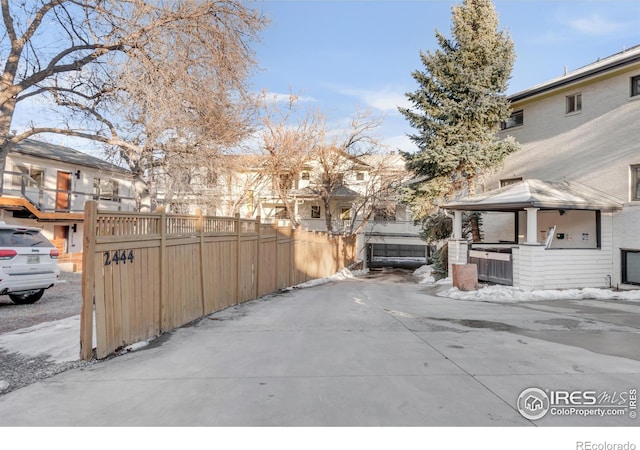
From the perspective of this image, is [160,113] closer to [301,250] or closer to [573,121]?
[301,250]

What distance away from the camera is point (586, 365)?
491 centimetres

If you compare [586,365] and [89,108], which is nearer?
[586,365]

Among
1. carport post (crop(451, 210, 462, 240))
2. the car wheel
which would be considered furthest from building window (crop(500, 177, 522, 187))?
the car wheel

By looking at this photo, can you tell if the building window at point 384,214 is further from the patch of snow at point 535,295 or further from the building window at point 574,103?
the patch of snow at point 535,295

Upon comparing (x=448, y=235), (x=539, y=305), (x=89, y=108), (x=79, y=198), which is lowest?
(x=539, y=305)

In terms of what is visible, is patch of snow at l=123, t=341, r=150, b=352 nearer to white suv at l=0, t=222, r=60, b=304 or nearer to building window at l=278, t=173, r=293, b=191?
white suv at l=0, t=222, r=60, b=304

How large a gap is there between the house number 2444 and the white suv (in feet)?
13.9

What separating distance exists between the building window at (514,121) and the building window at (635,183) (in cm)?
538

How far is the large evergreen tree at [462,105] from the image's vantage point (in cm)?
1684

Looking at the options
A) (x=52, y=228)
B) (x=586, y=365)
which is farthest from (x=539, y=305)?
(x=52, y=228)

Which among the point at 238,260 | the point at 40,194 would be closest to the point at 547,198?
the point at 238,260

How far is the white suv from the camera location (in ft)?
27.1

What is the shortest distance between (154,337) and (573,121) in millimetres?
15563

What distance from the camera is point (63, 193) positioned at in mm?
24703
